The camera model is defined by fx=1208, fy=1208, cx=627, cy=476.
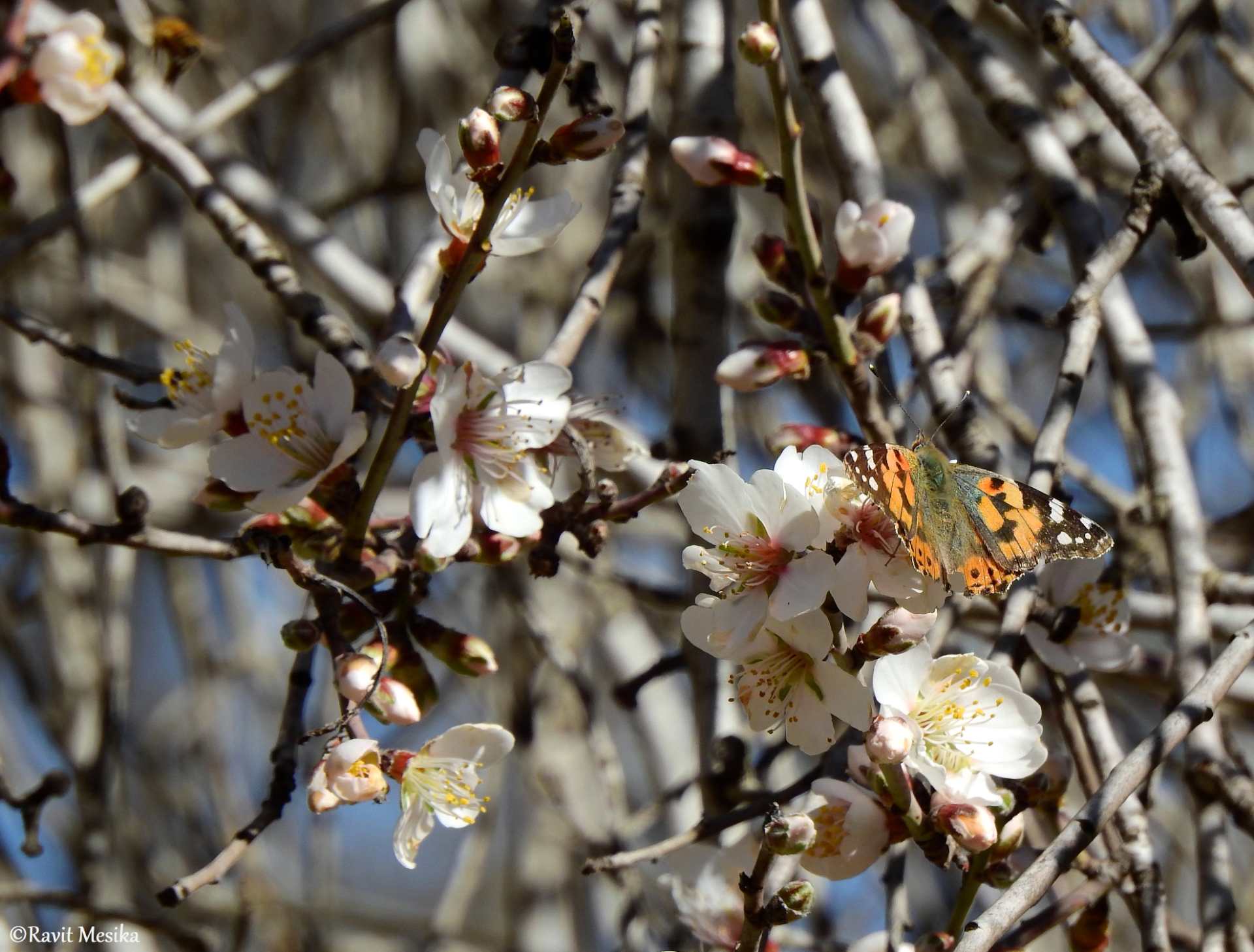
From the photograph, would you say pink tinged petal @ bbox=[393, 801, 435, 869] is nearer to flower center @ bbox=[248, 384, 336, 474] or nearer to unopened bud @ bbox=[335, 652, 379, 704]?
unopened bud @ bbox=[335, 652, 379, 704]

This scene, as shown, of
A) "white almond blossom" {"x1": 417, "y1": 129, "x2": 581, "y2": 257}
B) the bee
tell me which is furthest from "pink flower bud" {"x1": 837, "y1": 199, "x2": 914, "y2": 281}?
the bee

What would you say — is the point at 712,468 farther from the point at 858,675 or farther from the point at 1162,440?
the point at 1162,440

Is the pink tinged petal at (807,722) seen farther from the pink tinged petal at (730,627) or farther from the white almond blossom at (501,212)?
the white almond blossom at (501,212)

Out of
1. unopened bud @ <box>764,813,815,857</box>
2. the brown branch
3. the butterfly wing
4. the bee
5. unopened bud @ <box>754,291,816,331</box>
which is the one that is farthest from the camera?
the bee

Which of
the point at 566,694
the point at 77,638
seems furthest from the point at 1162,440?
the point at 77,638

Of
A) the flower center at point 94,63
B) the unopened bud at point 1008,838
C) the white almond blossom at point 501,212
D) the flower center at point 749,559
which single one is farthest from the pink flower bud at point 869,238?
the flower center at point 94,63

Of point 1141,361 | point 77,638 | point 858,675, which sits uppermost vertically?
point 77,638
